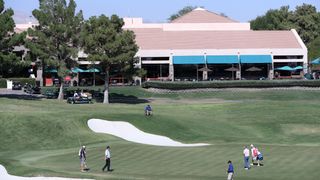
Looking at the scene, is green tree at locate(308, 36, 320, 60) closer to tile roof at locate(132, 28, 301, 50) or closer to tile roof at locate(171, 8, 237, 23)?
tile roof at locate(132, 28, 301, 50)

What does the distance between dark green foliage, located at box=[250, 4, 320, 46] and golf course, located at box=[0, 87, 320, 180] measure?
220 feet

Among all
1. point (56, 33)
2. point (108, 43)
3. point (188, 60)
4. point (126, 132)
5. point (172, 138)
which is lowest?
point (172, 138)

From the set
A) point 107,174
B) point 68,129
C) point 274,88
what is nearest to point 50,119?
point 68,129

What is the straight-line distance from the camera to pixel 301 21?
166 m

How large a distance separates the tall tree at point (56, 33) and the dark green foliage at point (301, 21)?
80142 millimetres

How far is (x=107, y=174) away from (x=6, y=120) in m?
24.5

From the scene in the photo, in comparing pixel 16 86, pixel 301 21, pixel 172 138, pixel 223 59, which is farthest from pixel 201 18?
pixel 172 138

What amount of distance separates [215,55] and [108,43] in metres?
38.3

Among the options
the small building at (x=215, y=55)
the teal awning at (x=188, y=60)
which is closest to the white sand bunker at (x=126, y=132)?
the small building at (x=215, y=55)

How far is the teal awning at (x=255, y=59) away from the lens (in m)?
121

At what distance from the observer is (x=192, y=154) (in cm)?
4703

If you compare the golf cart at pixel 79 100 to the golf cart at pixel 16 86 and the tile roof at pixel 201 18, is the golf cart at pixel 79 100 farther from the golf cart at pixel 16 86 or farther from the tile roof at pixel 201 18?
the tile roof at pixel 201 18

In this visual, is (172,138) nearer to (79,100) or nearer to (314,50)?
(79,100)

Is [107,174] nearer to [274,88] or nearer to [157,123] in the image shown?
[157,123]
